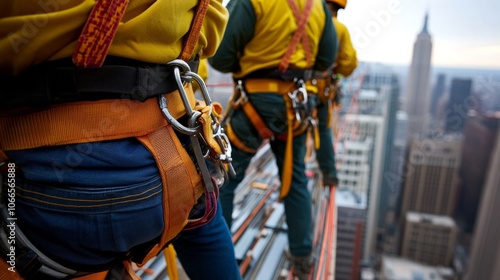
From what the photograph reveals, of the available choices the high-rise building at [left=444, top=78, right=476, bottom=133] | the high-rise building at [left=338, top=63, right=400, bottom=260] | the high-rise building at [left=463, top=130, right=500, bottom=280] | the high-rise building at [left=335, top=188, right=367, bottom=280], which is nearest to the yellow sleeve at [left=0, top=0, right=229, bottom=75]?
the high-rise building at [left=335, top=188, right=367, bottom=280]

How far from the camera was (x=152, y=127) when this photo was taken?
0.58m

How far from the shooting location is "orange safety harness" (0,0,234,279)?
48 cm

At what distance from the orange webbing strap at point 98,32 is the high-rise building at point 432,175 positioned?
23.6 m

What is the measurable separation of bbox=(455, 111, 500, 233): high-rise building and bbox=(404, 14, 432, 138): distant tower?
13.1 ft

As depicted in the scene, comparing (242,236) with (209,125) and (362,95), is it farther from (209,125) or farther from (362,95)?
(362,95)

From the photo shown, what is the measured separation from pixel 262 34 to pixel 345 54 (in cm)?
107

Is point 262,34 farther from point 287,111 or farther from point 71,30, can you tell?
point 71,30

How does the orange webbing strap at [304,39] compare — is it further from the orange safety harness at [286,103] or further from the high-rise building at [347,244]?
the high-rise building at [347,244]

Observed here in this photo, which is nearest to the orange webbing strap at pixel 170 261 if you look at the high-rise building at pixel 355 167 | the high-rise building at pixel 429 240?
the high-rise building at pixel 355 167

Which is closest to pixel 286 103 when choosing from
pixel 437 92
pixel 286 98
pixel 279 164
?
pixel 286 98

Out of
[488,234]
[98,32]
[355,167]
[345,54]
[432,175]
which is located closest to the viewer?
[98,32]

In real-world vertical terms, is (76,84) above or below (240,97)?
above

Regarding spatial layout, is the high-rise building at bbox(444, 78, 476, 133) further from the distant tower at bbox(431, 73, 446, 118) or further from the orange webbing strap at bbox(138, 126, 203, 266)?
the orange webbing strap at bbox(138, 126, 203, 266)

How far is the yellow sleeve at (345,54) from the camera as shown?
218 cm
